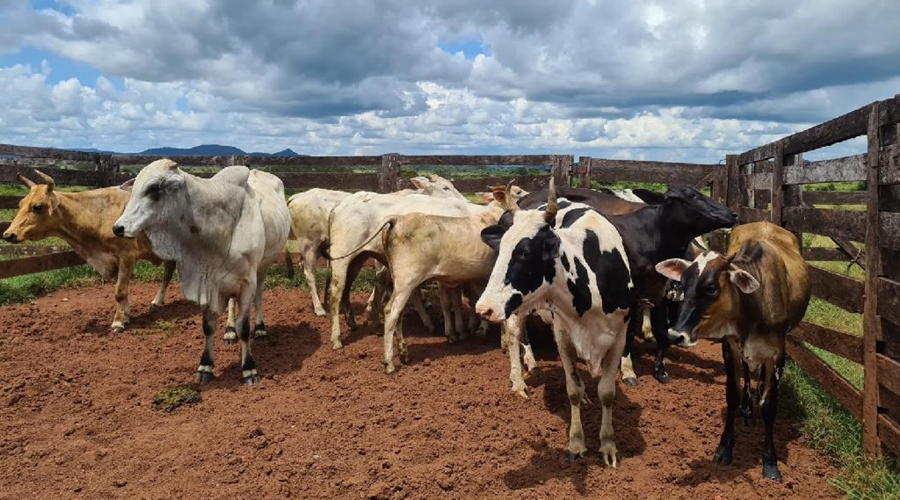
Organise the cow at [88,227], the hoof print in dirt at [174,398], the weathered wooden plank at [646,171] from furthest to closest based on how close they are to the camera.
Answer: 1. the weathered wooden plank at [646,171]
2. the cow at [88,227]
3. the hoof print in dirt at [174,398]

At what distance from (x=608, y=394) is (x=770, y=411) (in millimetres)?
1200

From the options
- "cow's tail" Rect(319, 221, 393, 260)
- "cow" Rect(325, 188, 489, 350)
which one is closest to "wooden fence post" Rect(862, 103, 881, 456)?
"cow's tail" Rect(319, 221, 393, 260)

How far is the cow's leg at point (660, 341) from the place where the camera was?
6827mm

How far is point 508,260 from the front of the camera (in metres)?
4.50

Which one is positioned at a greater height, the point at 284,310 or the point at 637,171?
the point at 637,171

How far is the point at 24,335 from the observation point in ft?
27.5

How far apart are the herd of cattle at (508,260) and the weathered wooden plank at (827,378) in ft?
1.77

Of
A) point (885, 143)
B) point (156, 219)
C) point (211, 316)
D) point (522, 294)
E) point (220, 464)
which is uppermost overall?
point (885, 143)

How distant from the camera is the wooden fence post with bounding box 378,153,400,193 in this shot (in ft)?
41.4

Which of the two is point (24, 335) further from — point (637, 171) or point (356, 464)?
point (637, 171)

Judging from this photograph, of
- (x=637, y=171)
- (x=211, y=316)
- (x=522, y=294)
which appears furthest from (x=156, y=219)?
(x=637, y=171)

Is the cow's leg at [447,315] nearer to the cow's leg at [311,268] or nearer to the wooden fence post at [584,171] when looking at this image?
the cow's leg at [311,268]

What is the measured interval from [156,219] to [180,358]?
6.78ft

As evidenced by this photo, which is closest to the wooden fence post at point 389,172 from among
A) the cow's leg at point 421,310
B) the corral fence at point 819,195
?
the corral fence at point 819,195
